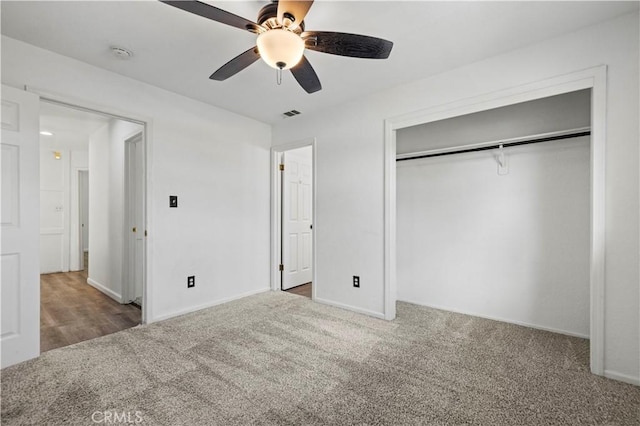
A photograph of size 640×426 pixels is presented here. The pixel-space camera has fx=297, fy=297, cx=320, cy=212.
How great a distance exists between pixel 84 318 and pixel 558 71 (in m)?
4.99

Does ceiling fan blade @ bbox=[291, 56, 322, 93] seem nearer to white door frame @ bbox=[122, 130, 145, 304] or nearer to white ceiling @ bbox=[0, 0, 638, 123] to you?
white ceiling @ bbox=[0, 0, 638, 123]

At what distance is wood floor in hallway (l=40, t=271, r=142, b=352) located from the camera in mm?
2775

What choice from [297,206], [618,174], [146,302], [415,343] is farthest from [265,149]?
[618,174]

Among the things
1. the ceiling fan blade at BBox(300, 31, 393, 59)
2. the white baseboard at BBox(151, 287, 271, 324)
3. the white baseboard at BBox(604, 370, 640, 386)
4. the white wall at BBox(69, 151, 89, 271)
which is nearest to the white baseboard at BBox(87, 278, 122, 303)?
the white baseboard at BBox(151, 287, 271, 324)

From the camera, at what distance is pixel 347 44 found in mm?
1708

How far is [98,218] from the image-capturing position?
4512 mm

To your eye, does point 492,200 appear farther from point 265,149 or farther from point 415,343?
point 265,149

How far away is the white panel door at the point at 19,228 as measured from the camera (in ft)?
7.02

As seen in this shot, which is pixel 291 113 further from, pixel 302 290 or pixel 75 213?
pixel 75 213

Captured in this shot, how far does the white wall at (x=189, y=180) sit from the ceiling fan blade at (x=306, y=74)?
1840 millimetres

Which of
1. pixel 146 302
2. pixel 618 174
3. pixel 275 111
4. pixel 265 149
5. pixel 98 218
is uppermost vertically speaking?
pixel 275 111

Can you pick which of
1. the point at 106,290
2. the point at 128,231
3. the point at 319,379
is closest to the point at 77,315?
the point at 106,290

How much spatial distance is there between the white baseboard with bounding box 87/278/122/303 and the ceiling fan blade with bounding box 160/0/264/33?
146 inches

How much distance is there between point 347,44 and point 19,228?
8.77ft
